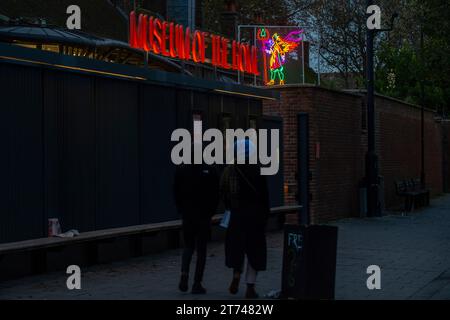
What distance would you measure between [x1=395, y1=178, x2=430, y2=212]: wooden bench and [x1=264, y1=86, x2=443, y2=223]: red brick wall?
39 cm

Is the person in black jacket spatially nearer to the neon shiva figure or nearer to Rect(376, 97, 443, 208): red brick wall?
the neon shiva figure

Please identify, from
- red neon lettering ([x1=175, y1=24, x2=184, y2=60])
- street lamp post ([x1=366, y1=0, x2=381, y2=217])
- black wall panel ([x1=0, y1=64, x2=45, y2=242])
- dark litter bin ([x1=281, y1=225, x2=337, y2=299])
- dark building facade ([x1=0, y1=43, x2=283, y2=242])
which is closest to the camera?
dark litter bin ([x1=281, y1=225, x2=337, y2=299])

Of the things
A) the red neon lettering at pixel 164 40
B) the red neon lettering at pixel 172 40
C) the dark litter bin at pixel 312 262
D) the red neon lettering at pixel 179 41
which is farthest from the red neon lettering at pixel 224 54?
the dark litter bin at pixel 312 262

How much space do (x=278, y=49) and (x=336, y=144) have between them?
13.3 feet

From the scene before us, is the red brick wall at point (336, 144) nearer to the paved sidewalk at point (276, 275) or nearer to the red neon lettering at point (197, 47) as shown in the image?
the red neon lettering at point (197, 47)

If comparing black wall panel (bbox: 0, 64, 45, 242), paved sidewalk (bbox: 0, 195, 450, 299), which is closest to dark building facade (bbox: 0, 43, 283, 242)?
black wall panel (bbox: 0, 64, 45, 242)

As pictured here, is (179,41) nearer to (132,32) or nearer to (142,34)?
(142,34)

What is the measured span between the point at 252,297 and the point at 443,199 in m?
27.6

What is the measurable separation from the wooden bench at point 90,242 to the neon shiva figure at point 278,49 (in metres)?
9.43

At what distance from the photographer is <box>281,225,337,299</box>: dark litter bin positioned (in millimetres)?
9664

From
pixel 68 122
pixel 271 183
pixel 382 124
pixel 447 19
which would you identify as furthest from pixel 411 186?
pixel 68 122

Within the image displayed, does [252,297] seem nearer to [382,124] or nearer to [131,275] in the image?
[131,275]

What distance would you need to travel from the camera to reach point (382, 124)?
91.1 ft

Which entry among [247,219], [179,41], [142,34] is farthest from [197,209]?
[179,41]
